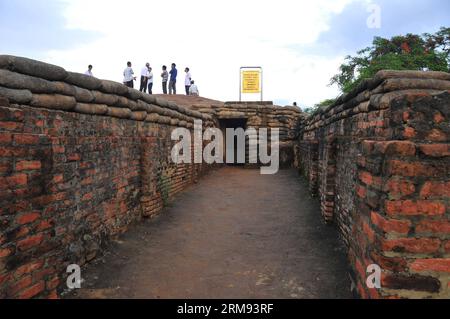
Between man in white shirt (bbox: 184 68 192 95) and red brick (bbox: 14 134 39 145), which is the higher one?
man in white shirt (bbox: 184 68 192 95)

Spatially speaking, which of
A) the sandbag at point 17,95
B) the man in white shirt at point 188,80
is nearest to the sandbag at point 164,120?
the sandbag at point 17,95

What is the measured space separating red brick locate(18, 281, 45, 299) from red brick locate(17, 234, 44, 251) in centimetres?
38

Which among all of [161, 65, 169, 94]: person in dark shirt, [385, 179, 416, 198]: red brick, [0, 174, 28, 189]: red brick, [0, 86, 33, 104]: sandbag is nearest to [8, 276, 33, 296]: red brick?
[0, 174, 28, 189]: red brick

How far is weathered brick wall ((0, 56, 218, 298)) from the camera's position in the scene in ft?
9.70

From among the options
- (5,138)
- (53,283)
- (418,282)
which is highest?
(5,138)

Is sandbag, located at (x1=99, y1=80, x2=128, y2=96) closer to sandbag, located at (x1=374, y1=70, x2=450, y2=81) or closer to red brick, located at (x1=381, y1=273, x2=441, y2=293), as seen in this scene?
sandbag, located at (x1=374, y1=70, x2=450, y2=81)

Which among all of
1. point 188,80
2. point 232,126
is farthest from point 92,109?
point 188,80

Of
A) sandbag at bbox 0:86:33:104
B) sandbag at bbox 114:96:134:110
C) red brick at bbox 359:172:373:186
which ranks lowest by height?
red brick at bbox 359:172:373:186

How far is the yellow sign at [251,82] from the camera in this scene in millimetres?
16109

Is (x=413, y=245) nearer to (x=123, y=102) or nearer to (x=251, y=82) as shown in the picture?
(x=123, y=102)

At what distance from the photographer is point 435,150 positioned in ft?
7.28

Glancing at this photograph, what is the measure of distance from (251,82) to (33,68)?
13462 millimetres

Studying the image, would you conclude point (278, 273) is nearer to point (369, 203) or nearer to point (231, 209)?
point (369, 203)
